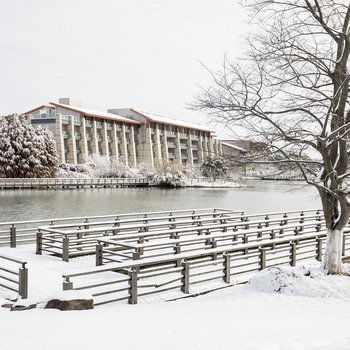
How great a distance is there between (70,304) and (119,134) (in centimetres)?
8753

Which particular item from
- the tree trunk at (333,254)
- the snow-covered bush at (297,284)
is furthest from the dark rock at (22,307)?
the tree trunk at (333,254)

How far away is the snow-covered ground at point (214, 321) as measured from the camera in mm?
6957

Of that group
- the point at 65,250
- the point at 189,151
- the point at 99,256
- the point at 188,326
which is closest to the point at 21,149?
the point at 189,151

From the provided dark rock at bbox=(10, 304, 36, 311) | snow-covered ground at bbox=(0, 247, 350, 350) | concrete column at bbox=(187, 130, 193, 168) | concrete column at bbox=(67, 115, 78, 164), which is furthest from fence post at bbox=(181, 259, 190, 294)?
concrete column at bbox=(187, 130, 193, 168)

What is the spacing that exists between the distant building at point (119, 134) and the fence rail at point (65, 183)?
807cm

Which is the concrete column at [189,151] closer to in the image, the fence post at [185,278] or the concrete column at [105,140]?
the concrete column at [105,140]

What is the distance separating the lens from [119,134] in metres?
95.3

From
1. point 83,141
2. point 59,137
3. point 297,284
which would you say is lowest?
point 297,284

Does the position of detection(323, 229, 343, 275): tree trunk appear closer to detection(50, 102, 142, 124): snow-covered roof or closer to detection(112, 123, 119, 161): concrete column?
detection(50, 102, 142, 124): snow-covered roof

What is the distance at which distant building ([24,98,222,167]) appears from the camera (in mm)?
84625

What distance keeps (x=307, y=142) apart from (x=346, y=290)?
3927 mm

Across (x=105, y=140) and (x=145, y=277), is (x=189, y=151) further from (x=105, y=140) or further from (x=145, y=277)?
(x=145, y=277)

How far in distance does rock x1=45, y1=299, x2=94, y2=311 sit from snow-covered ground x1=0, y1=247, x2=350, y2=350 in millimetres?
224

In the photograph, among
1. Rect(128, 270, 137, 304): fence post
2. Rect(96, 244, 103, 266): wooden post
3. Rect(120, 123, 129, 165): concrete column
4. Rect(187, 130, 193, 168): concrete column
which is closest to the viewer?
Rect(128, 270, 137, 304): fence post
